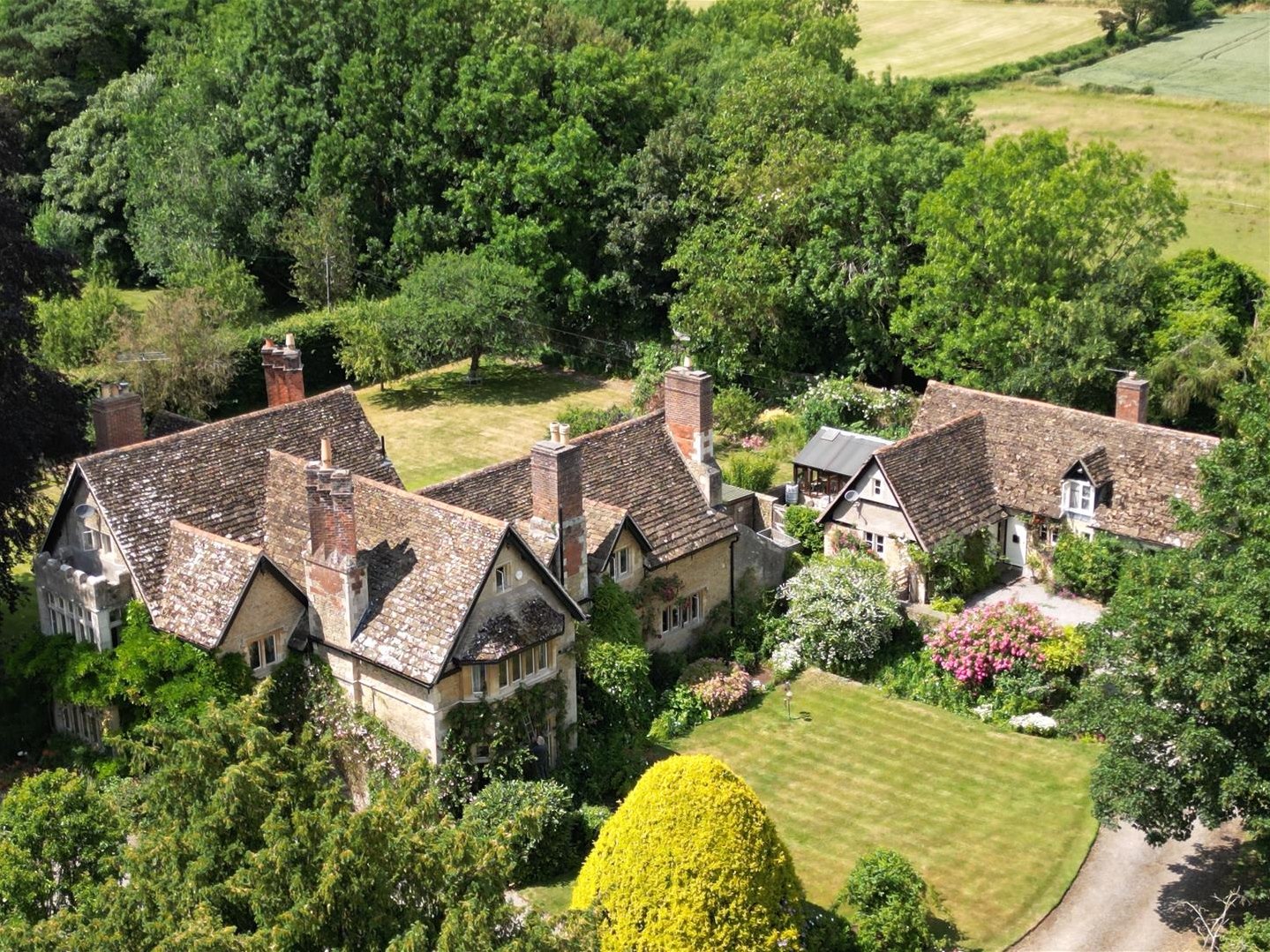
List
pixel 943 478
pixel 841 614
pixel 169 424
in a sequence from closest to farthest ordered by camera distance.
Result: pixel 841 614, pixel 169 424, pixel 943 478

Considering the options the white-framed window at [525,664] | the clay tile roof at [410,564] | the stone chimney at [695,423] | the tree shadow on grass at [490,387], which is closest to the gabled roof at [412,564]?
the clay tile roof at [410,564]

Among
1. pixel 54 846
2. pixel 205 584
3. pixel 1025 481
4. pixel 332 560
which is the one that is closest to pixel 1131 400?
pixel 1025 481

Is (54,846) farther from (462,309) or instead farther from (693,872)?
(462,309)

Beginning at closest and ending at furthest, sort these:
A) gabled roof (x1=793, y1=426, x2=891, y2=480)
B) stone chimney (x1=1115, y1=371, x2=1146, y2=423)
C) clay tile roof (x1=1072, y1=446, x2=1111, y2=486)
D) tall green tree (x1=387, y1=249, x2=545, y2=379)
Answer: clay tile roof (x1=1072, y1=446, x2=1111, y2=486), stone chimney (x1=1115, y1=371, x2=1146, y2=423), gabled roof (x1=793, y1=426, x2=891, y2=480), tall green tree (x1=387, y1=249, x2=545, y2=379)

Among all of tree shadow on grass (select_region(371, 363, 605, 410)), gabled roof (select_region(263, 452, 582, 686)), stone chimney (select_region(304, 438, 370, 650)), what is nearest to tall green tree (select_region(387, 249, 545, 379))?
tree shadow on grass (select_region(371, 363, 605, 410))

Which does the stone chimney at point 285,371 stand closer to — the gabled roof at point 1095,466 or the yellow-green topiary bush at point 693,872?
the yellow-green topiary bush at point 693,872

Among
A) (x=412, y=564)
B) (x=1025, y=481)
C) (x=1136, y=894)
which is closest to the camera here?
(x=1136, y=894)

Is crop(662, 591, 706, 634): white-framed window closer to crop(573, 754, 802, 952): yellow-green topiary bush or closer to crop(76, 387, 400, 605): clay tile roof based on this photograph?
crop(76, 387, 400, 605): clay tile roof
